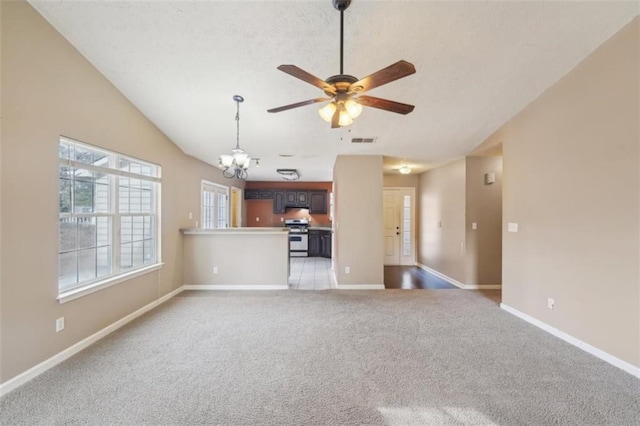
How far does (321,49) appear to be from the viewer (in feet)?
8.13

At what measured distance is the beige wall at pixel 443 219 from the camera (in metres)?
4.96

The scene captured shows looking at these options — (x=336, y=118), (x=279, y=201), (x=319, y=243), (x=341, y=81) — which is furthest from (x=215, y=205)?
(x=341, y=81)

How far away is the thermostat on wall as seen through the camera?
15.6ft

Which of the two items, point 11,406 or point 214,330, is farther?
point 214,330

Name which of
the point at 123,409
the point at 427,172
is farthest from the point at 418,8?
the point at 427,172

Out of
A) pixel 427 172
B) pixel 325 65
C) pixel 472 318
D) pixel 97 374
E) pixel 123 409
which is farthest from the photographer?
pixel 427 172

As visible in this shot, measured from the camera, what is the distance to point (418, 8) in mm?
2137

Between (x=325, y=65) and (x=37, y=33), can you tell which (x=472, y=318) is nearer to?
(x=325, y=65)

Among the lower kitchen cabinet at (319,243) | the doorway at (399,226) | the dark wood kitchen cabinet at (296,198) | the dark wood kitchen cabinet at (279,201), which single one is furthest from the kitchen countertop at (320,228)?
the doorway at (399,226)

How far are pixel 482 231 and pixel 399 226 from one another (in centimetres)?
237

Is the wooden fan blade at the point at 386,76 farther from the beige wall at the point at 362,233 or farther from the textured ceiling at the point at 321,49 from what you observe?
the beige wall at the point at 362,233

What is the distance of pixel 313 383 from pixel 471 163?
4.58 m

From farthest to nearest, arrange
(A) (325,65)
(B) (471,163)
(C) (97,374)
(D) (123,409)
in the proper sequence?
(B) (471,163)
(A) (325,65)
(C) (97,374)
(D) (123,409)

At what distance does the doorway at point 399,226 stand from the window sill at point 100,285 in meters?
5.39
